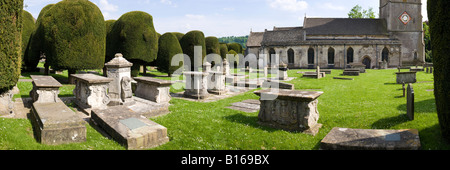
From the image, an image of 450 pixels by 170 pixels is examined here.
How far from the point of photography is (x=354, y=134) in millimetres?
5461

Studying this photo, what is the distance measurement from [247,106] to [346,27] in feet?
122

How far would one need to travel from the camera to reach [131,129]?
19.0ft

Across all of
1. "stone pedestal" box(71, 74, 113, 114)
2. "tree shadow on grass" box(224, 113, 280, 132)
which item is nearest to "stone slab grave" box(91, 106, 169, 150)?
"stone pedestal" box(71, 74, 113, 114)

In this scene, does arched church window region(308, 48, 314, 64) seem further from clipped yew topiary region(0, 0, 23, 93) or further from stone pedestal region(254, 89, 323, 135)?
clipped yew topiary region(0, 0, 23, 93)

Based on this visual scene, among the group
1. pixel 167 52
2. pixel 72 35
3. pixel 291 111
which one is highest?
pixel 72 35

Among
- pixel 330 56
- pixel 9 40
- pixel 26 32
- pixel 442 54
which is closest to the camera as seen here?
pixel 442 54

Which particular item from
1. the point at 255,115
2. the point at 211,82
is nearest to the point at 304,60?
the point at 211,82

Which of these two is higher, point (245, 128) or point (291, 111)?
point (291, 111)

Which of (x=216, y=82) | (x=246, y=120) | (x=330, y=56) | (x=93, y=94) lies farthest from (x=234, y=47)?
(x=246, y=120)

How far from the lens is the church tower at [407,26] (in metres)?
40.2

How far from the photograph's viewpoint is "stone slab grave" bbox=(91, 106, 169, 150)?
17.8ft

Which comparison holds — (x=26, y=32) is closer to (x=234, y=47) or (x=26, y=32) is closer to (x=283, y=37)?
(x=234, y=47)

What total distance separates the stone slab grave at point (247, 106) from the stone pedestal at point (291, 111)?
1968 millimetres
